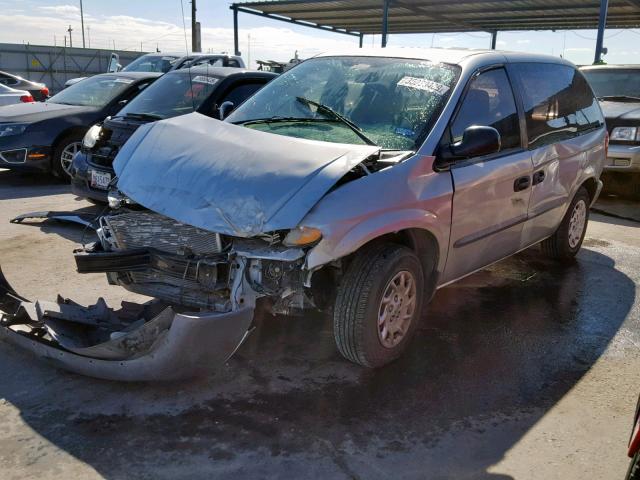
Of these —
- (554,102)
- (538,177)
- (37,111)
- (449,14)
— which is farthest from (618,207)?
(449,14)

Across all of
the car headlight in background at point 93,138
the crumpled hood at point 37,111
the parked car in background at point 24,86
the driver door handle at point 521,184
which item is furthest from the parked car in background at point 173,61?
the driver door handle at point 521,184

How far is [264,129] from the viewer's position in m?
4.04

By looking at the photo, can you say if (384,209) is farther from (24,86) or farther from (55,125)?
(24,86)

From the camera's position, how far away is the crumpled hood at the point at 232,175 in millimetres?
3002

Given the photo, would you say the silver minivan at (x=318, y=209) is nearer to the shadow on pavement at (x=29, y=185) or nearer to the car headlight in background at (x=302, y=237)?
the car headlight in background at (x=302, y=237)

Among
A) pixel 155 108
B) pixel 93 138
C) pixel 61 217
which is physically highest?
pixel 155 108

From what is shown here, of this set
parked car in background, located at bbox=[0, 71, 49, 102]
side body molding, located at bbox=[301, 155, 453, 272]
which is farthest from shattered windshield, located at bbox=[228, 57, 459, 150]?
parked car in background, located at bbox=[0, 71, 49, 102]

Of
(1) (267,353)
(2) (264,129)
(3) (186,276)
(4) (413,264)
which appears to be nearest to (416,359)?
(4) (413,264)

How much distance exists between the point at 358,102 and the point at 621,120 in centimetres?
594

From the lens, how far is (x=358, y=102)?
13.1 feet

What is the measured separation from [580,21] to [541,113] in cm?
1958

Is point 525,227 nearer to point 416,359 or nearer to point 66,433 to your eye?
point 416,359

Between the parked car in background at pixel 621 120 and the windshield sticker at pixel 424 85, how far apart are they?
552 cm

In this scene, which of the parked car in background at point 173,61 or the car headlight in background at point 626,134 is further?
the parked car in background at point 173,61
